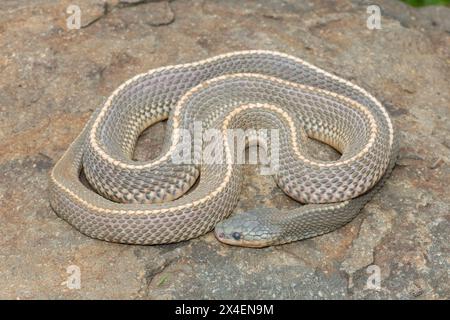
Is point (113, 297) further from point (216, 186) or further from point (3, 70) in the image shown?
point (3, 70)

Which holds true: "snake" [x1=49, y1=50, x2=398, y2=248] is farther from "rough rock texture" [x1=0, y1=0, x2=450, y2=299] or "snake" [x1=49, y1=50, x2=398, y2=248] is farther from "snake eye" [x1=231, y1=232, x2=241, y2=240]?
"rough rock texture" [x1=0, y1=0, x2=450, y2=299]

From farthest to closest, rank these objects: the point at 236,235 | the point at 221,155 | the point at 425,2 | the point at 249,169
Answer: the point at 425,2 < the point at 249,169 < the point at 221,155 < the point at 236,235

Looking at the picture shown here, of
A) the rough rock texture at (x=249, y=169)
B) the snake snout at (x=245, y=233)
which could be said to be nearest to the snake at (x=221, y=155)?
the snake snout at (x=245, y=233)

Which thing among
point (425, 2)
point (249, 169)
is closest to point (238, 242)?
point (249, 169)

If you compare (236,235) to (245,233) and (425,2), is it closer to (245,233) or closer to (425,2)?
(245,233)

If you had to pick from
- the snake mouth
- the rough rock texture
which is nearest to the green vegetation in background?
the rough rock texture

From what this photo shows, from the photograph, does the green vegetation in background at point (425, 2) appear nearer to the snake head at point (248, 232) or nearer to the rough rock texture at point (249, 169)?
the rough rock texture at point (249, 169)

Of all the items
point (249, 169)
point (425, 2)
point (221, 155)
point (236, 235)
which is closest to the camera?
point (236, 235)
